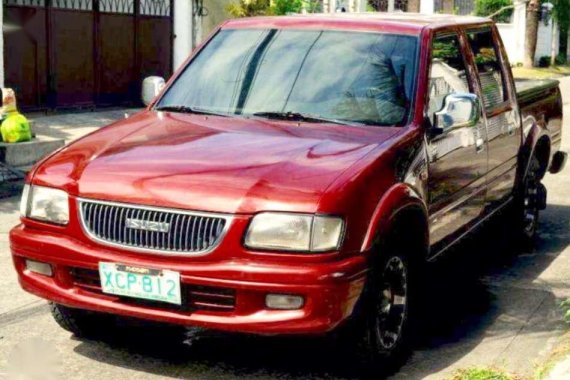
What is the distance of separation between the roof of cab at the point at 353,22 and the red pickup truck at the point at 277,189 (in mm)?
14

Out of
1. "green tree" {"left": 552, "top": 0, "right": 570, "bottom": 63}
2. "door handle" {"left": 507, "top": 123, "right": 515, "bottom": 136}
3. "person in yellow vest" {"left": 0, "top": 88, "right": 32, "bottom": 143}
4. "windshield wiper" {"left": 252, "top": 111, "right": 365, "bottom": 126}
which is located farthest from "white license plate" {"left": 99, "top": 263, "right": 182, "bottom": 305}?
"green tree" {"left": 552, "top": 0, "right": 570, "bottom": 63}

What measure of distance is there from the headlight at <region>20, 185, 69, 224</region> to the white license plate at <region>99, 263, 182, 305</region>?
37cm

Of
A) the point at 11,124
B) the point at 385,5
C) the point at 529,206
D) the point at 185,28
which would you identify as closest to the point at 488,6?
the point at 385,5

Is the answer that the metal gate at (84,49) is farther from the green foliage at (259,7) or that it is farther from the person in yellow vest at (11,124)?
the person in yellow vest at (11,124)

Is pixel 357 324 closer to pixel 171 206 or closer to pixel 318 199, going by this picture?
pixel 318 199

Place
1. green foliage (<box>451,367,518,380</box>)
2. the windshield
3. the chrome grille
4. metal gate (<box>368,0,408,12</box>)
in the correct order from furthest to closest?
metal gate (<box>368,0,408,12</box>), the windshield, green foliage (<box>451,367,518,380</box>), the chrome grille

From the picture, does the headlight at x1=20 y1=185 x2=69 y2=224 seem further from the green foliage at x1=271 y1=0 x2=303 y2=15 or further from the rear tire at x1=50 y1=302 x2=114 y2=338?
the green foliage at x1=271 y1=0 x2=303 y2=15

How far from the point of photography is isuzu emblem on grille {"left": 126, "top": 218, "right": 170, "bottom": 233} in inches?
185

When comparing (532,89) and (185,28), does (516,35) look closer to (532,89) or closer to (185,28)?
(185,28)

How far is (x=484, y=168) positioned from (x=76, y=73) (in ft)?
37.2

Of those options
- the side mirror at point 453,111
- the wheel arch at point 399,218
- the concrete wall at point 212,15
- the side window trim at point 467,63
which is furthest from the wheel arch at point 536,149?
the concrete wall at point 212,15

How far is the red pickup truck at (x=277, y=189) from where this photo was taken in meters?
4.61

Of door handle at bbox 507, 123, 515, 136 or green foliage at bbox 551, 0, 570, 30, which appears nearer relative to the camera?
door handle at bbox 507, 123, 515, 136

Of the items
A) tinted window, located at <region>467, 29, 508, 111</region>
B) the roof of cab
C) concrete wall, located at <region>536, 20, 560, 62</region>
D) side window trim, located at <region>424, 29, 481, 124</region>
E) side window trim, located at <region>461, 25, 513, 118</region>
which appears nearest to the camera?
the roof of cab
